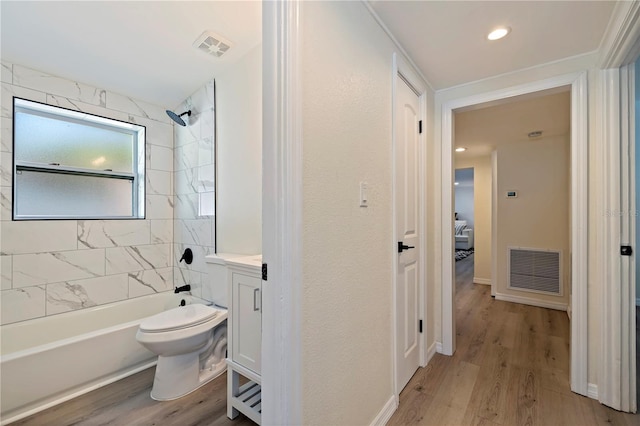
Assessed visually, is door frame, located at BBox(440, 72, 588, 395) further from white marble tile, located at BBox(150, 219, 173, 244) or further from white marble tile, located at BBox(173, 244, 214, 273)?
white marble tile, located at BBox(150, 219, 173, 244)

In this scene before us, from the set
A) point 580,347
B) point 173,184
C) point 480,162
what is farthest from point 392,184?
point 480,162

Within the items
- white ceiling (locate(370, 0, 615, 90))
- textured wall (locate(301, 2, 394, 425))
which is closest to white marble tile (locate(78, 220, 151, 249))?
textured wall (locate(301, 2, 394, 425))

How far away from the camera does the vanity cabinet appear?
4.79 feet

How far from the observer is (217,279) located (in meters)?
2.23

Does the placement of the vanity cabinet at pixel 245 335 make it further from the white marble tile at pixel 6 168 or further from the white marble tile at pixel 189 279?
the white marble tile at pixel 6 168

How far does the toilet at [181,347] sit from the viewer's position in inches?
69.1

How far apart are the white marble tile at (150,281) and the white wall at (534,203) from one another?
14.1ft

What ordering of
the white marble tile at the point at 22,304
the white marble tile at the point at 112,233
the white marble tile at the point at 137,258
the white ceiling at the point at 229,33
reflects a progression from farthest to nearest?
1. the white marble tile at the point at 137,258
2. the white marble tile at the point at 112,233
3. the white marble tile at the point at 22,304
4. the white ceiling at the point at 229,33

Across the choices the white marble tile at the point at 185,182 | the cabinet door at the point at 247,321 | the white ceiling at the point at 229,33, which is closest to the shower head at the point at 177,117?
the white ceiling at the point at 229,33

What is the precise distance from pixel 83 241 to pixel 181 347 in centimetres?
149

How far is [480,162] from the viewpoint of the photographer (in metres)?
4.80

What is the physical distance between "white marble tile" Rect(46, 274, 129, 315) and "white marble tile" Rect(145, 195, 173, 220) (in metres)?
0.65

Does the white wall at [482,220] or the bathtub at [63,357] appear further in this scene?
the white wall at [482,220]

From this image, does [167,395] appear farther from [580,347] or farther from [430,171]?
[580,347]
